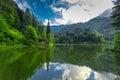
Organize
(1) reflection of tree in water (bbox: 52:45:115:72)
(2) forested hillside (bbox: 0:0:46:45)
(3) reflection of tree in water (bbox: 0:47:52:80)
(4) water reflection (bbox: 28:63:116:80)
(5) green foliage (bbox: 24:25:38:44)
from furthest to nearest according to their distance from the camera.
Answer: (5) green foliage (bbox: 24:25:38:44), (2) forested hillside (bbox: 0:0:46:45), (1) reflection of tree in water (bbox: 52:45:115:72), (4) water reflection (bbox: 28:63:116:80), (3) reflection of tree in water (bbox: 0:47:52:80)

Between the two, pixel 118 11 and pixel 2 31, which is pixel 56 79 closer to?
pixel 118 11

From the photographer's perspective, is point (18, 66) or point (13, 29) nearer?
point (18, 66)

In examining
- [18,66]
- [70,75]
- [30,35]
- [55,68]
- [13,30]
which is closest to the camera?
[70,75]

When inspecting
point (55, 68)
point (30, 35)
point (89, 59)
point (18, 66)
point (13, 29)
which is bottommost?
point (89, 59)

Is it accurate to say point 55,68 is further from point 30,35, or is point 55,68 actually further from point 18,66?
point 30,35

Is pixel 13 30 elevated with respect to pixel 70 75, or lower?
elevated

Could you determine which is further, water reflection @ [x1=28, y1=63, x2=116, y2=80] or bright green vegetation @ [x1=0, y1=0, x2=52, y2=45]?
bright green vegetation @ [x1=0, y1=0, x2=52, y2=45]

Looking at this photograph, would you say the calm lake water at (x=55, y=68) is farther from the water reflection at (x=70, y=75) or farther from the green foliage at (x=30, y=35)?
the green foliage at (x=30, y=35)

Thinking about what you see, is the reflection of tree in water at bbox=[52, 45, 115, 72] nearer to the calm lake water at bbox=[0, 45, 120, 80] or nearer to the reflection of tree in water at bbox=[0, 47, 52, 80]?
the calm lake water at bbox=[0, 45, 120, 80]

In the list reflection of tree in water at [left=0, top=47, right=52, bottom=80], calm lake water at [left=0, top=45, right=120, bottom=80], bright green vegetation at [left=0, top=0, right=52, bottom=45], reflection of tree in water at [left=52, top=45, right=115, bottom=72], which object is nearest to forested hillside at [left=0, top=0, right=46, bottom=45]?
bright green vegetation at [left=0, top=0, right=52, bottom=45]

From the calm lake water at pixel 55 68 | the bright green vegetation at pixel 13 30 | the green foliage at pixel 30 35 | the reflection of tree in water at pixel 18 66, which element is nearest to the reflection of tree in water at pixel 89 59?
the calm lake water at pixel 55 68

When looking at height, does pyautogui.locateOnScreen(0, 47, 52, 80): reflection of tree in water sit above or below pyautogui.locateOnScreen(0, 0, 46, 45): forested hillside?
below

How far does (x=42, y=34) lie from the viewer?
386 ft

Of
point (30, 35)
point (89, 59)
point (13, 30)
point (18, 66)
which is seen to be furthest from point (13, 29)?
point (18, 66)
